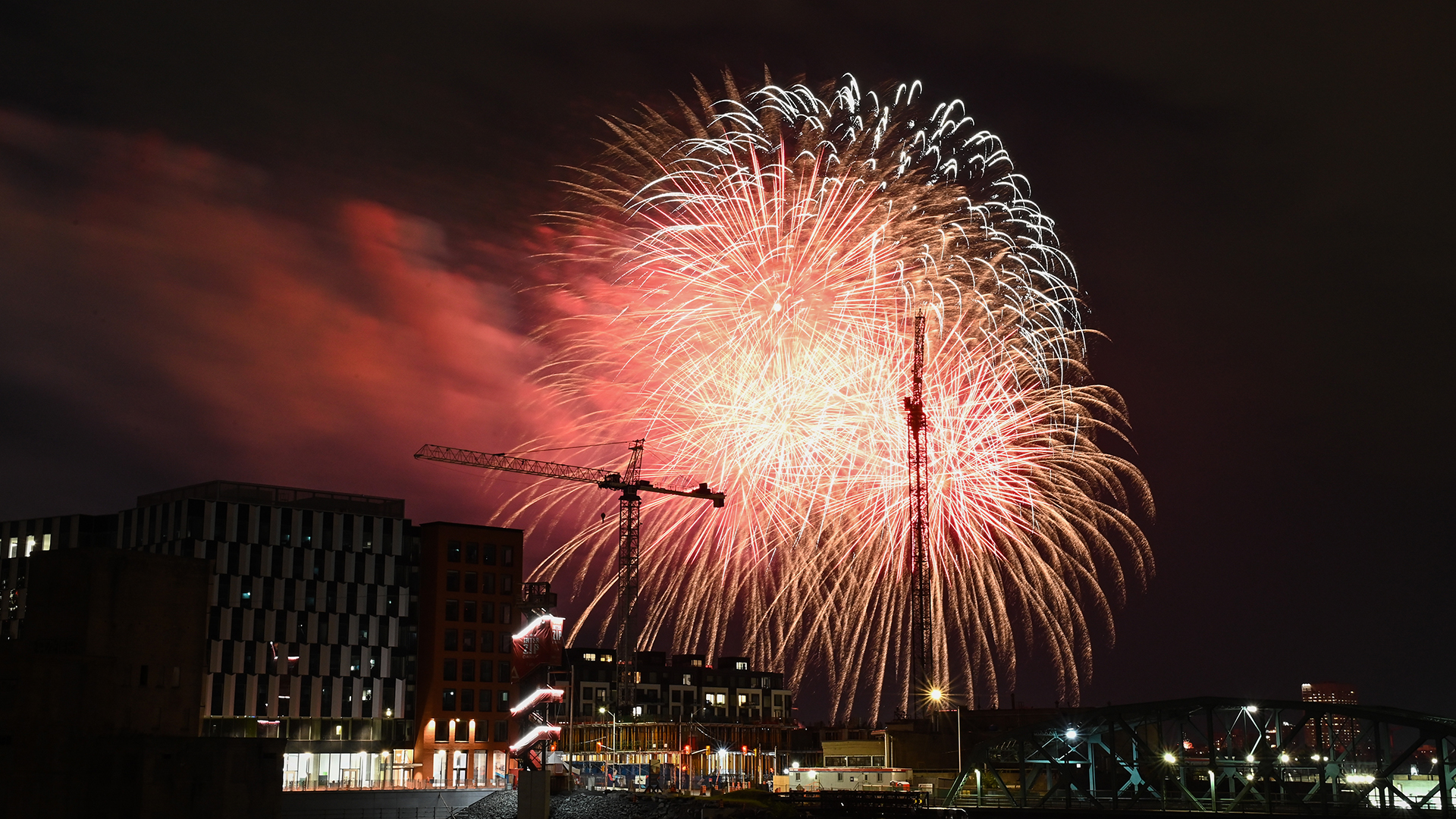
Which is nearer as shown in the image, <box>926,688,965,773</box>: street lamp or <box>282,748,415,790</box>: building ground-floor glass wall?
<box>926,688,965,773</box>: street lamp

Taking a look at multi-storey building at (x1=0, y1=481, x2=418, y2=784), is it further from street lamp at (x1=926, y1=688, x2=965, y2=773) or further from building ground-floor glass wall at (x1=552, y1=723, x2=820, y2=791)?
street lamp at (x1=926, y1=688, x2=965, y2=773)

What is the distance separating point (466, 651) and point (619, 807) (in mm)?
31820

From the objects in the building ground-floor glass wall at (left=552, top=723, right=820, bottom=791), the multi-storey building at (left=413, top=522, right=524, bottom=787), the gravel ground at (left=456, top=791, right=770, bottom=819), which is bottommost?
the gravel ground at (left=456, top=791, right=770, bottom=819)

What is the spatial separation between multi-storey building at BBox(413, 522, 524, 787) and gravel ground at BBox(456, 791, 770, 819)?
1142 centimetres

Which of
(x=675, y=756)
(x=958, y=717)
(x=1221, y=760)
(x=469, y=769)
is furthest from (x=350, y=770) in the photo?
(x=1221, y=760)

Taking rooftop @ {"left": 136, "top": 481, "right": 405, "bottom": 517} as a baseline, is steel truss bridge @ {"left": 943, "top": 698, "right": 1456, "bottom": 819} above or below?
below

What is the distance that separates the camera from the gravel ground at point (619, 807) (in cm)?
6175

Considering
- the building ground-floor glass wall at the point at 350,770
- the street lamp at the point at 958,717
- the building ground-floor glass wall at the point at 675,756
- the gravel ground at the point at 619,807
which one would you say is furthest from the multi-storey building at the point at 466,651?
the street lamp at the point at 958,717

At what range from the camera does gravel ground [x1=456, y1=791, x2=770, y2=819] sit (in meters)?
61.8

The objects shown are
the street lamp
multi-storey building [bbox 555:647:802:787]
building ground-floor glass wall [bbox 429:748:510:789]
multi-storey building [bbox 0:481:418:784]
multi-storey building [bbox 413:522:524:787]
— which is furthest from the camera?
multi-storey building [bbox 555:647:802:787]

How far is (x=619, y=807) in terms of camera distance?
70312 millimetres

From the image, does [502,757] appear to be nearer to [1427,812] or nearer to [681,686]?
[681,686]

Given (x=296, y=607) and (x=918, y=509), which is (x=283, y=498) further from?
(x=918, y=509)

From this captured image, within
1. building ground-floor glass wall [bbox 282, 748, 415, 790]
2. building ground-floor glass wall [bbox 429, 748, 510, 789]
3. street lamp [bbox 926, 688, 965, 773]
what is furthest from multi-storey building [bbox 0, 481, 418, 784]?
street lamp [bbox 926, 688, 965, 773]
